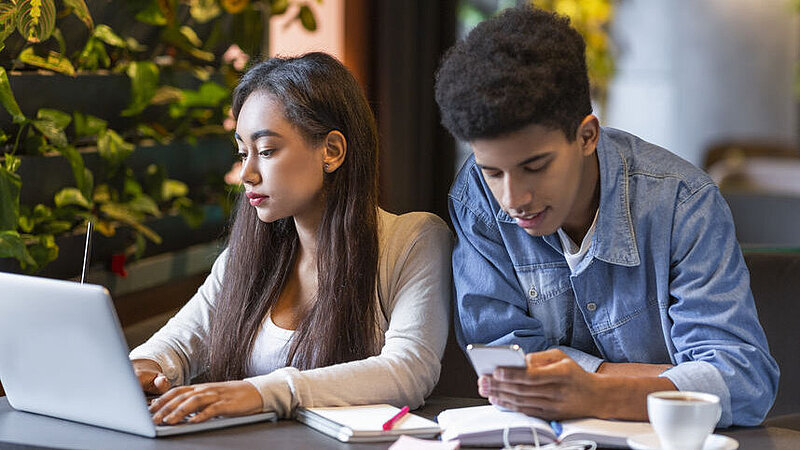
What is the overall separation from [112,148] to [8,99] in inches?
16.8

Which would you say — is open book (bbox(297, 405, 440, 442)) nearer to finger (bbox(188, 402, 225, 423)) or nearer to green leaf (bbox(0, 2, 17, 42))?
finger (bbox(188, 402, 225, 423))

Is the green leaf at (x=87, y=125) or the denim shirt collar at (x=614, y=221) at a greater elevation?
the green leaf at (x=87, y=125)

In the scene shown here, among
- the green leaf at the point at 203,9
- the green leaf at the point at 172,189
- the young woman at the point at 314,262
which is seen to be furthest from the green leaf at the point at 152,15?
the young woman at the point at 314,262


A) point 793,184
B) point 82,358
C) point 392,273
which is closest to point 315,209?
point 392,273

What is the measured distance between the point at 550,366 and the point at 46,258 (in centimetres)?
104

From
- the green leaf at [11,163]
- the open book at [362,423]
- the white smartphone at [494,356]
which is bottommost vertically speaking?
the open book at [362,423]

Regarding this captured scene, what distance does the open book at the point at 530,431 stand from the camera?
4.50 ft

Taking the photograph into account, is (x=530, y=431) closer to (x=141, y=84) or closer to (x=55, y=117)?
(x=55, y=117)

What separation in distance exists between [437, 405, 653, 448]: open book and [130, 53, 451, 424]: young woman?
0.70 ft

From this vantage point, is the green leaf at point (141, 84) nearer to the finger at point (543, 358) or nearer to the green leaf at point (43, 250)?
the green leaf at point (43, 250)

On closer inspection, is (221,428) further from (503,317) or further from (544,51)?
(544,51)

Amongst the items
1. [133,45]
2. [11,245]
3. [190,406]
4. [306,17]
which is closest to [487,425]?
[190,406]

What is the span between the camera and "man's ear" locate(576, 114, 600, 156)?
1.52m

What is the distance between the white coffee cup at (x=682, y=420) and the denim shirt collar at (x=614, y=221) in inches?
13.6
